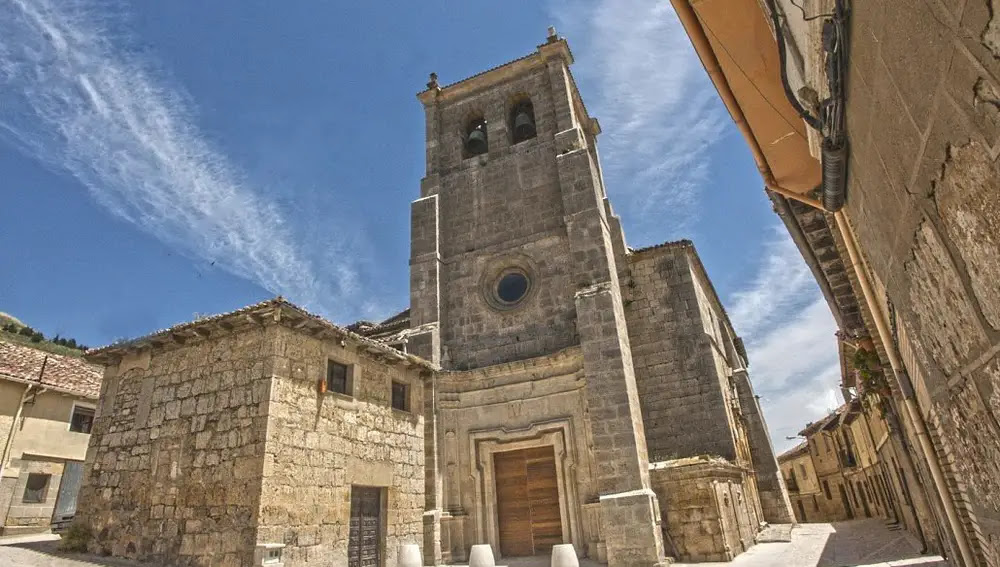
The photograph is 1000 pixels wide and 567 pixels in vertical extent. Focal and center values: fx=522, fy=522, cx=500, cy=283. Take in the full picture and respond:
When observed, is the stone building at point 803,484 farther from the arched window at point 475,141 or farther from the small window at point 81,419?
the small window at point 81,419

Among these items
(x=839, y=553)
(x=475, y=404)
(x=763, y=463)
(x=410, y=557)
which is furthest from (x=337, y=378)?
(x=763, y=463)

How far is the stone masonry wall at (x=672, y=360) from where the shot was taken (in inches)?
550

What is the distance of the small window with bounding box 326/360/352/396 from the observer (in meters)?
9.98

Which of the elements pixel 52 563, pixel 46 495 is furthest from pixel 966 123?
pixel 46 495

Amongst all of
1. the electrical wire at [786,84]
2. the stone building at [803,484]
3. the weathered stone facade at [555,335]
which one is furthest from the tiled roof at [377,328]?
the stone building at [803,484]

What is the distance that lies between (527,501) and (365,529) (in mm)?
4268

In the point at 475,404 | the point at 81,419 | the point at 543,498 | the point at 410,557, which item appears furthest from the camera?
the point at 81,419

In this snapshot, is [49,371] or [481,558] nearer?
[481,558]

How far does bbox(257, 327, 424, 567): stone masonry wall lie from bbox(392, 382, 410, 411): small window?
0.13m

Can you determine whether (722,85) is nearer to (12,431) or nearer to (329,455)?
(329,455)

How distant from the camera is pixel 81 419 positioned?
15.9m

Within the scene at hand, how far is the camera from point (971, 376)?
7.84 feet

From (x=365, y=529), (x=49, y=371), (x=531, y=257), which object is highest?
(x=531, y=257)

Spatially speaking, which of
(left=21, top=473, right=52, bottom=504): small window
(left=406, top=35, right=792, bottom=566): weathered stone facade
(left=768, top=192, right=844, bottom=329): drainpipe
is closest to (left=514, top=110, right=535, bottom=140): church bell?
(left=406, top=35, right=792, bottom=566): weathered stone facade
